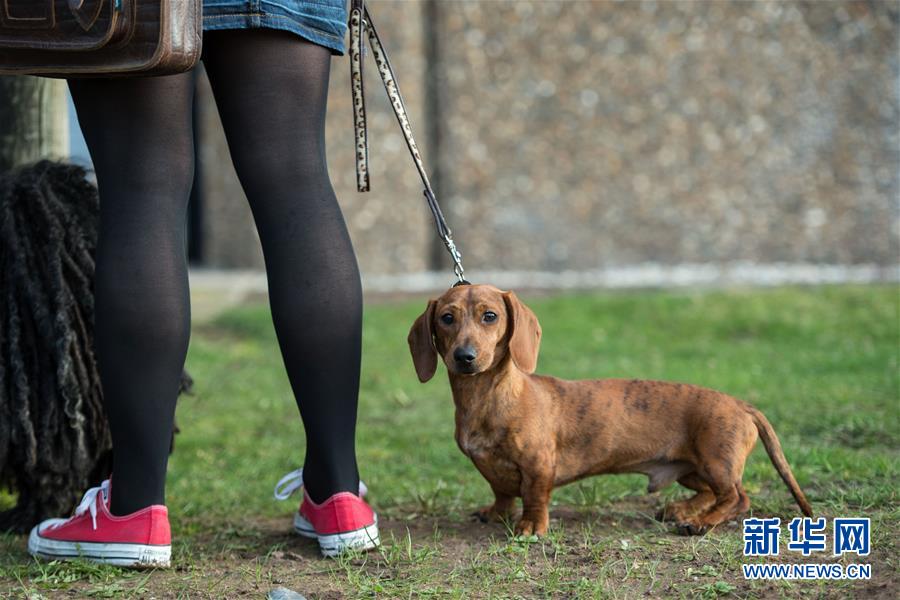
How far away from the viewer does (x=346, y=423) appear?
260 centimetres

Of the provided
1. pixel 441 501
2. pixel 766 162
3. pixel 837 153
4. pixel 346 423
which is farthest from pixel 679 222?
pixel 346 423

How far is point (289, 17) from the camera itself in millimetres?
2389

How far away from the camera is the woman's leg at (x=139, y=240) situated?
2.40 m

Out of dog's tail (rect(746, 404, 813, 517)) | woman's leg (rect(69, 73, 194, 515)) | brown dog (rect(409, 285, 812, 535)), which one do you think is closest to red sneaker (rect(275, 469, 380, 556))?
brown dog (rect(409, 285, 812, 535))

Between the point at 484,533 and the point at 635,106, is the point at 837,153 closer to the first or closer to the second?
the point at 635,106

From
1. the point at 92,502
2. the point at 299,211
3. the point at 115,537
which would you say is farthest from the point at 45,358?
the point at 299,211

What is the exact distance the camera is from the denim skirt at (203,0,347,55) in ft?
7.61

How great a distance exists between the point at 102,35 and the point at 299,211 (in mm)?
579

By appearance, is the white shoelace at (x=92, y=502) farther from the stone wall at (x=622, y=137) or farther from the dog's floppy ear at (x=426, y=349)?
the stone wall at (x=622, y=137)

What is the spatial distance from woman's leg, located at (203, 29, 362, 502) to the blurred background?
6.41 meters

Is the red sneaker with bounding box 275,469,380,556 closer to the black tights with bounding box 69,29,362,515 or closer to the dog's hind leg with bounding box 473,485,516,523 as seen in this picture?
the black tights with bounding box 69,29,362,515

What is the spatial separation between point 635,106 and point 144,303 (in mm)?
7307

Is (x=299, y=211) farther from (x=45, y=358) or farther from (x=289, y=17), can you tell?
(x=45, y=358)

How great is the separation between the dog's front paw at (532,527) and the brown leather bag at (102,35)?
1.35 m
